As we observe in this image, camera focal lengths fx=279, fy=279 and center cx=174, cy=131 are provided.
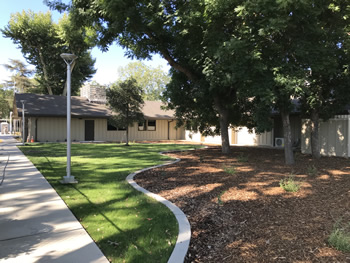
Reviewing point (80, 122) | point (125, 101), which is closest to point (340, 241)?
point (125, 101)

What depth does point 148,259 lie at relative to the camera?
3297 mm

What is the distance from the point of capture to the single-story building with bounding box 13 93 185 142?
23.2 meters

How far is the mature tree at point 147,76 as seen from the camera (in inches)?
2210

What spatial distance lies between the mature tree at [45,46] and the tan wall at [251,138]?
59.0ft

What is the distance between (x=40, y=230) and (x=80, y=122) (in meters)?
22.0

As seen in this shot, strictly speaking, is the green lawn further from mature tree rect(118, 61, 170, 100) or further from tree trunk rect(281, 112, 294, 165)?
mature tree rect(118, 61, 170, 100)

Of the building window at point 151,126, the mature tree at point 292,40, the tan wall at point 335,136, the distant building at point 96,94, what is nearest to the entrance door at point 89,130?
the distant building at point 96,94

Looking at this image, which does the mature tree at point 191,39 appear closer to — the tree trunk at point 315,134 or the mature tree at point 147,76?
the tree trunk at point 315,134

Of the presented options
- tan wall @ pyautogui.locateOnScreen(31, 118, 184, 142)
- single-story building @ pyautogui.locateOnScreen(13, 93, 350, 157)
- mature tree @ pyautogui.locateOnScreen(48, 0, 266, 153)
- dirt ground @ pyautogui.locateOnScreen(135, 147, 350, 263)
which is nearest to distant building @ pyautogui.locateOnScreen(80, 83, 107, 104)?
single-story building @ pyautogui.locateOnScreen(13, 93, 350, 157)

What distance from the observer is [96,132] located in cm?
2586

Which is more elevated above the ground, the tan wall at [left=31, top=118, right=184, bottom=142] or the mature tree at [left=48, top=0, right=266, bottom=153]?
the mature tree at [left=48, top=0, right=266, bottom=153]

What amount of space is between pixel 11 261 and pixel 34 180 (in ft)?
15.0

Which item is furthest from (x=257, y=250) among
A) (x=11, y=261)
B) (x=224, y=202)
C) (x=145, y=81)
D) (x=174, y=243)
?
(x=145, y=81)

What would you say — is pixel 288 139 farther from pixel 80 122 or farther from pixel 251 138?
pixel 80 122
